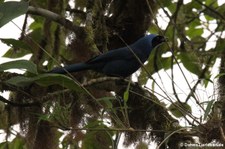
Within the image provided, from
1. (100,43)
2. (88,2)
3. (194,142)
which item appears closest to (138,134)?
(194,142)

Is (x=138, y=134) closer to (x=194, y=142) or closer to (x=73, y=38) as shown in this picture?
(x=194, y=142)

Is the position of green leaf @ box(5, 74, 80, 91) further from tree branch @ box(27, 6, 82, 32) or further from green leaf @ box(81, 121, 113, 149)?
tree branch @ box(27, 6, 82, 32)

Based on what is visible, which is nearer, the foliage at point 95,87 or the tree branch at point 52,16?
the foliage at point 95,87

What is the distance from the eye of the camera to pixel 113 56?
3752 mm

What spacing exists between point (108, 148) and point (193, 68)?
99 cm

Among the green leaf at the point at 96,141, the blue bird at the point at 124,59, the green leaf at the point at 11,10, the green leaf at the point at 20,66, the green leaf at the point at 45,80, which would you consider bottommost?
the green leaf at the point at 96,141

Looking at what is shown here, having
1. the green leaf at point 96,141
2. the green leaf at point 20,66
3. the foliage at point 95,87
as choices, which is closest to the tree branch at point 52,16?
the foliage at point 95,87

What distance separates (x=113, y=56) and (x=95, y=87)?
69 centimetres

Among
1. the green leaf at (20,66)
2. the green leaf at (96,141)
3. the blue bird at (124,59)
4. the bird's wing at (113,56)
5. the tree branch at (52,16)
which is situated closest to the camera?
the green leaf at (20,66)

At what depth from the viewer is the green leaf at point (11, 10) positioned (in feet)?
7.43

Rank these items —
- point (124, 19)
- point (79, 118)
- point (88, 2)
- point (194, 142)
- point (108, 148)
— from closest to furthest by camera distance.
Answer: point (194, 142) → point (108, 148) → point (79, 118) → point (88, 2) → point (124, 19)

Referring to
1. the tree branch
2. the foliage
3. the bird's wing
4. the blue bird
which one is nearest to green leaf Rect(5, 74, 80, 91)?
the foliage

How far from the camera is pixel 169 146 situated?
2.91 metres

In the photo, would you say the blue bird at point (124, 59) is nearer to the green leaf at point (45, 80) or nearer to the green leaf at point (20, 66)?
the green leaf at point (45, 80)
